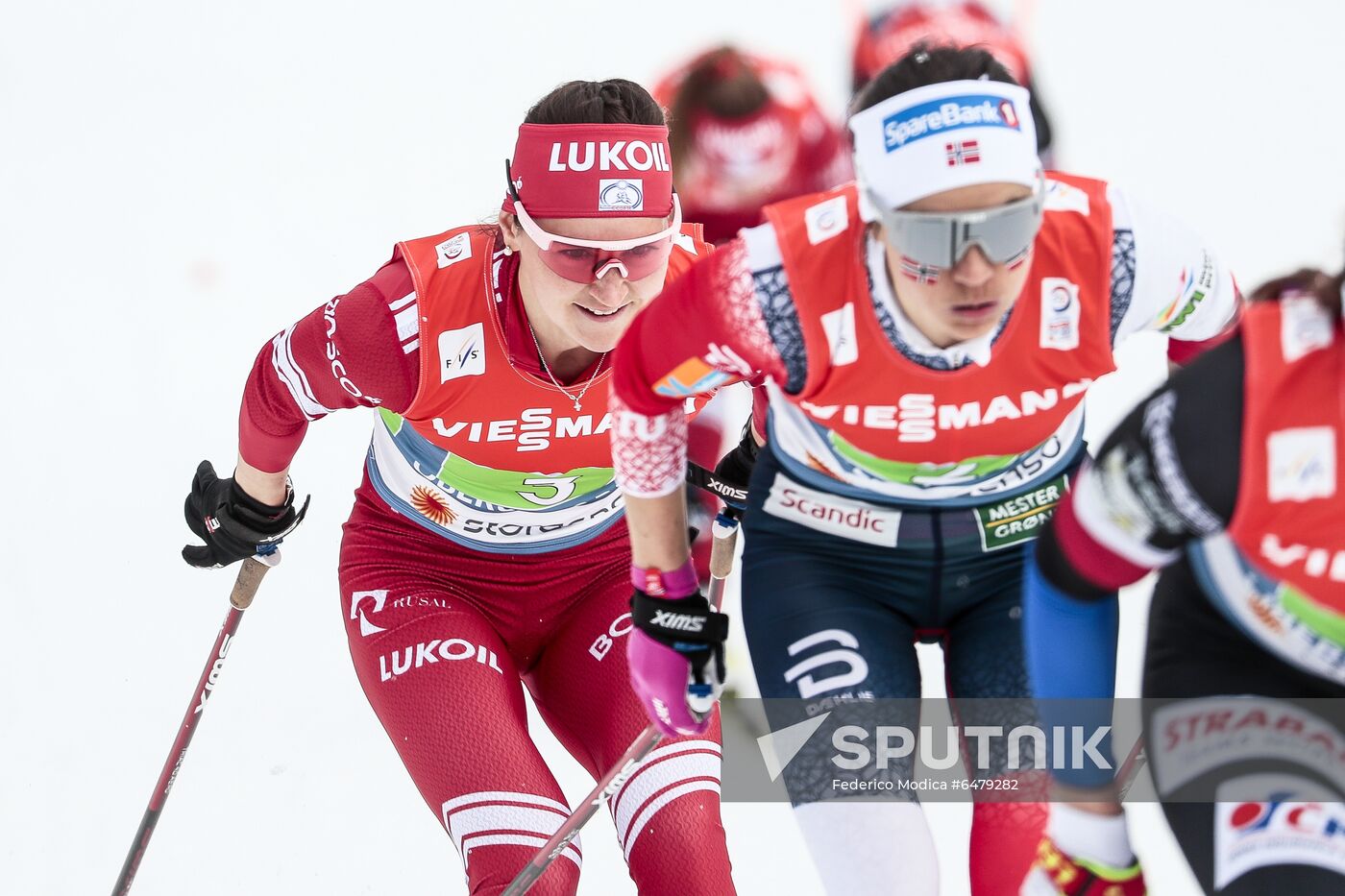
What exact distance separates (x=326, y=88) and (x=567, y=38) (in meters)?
0.94

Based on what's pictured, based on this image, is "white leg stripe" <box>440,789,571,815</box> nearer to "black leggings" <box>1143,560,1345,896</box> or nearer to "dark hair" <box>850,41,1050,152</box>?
"black leggings" <box>1143,560,1345,896</box>

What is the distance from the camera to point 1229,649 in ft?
6.79

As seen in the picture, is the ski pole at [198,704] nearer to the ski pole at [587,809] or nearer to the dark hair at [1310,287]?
the ski pole at [587,809]

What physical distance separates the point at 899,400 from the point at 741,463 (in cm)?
83

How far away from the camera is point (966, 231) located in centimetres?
201

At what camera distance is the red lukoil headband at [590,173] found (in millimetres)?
2686

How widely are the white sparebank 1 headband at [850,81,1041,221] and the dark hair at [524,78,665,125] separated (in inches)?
29.7

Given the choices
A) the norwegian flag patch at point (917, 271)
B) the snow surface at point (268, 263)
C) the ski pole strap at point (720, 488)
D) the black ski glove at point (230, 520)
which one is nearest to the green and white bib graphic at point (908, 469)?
the norwegian flag patch at point (917, 271)

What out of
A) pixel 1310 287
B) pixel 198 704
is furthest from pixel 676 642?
pixel 198 704

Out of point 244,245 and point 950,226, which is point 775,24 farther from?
point 950,226

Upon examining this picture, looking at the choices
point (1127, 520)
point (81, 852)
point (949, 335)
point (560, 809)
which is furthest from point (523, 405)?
point (81, 852)

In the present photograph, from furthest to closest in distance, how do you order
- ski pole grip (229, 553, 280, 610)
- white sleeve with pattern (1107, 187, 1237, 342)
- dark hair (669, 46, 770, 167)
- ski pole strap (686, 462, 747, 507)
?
dark hair (669, 46, 770, 167) < ski pole grip (229, 553, 280, 610) < ski pole strap (686, 462, 747, 507) < white sleeve with pattern (1107, 187, 1237, 342)

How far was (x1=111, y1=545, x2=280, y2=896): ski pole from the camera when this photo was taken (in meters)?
3.39

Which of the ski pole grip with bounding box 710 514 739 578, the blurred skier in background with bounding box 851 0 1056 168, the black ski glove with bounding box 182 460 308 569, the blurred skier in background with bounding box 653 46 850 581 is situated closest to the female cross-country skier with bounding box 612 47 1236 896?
the ski pole grip with bounding box 710 514 739 578
